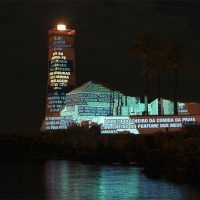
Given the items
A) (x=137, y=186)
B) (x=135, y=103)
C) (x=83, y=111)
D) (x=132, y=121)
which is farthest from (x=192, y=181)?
(x=83, y=111)

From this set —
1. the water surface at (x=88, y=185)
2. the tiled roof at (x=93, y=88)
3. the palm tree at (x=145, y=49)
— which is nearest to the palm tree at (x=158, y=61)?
the palm tree at (x=145, y=49)

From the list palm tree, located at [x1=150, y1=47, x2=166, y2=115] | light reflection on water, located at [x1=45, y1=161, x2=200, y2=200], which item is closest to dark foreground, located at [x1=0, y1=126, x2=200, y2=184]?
light reflection on water, located at [x1=45, y1=161, x2=200, y2=200]

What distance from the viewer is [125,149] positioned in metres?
74.9

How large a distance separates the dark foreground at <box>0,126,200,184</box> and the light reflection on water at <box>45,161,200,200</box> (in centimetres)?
284

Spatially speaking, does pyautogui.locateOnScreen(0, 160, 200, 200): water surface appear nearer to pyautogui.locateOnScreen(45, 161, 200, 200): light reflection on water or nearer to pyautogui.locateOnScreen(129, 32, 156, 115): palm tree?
pyautogui.locateOnScreen(45, 161, 200, 200): light reflection on water

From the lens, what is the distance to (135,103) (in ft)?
433

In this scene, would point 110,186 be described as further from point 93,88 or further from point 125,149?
point 93,88

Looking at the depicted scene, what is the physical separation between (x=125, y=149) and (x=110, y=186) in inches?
1073

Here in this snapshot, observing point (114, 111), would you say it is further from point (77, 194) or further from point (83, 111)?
point (77, 194)

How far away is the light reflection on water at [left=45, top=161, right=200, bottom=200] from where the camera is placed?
41.8m

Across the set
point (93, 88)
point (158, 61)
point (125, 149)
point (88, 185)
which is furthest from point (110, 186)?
point (93, 88)

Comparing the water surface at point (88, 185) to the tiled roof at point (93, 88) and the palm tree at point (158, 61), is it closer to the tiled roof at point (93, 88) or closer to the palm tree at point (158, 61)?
the palm tree at point (158, 61)

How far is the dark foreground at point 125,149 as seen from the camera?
178 feet

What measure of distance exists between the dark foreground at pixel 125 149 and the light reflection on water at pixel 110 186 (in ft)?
9.32
